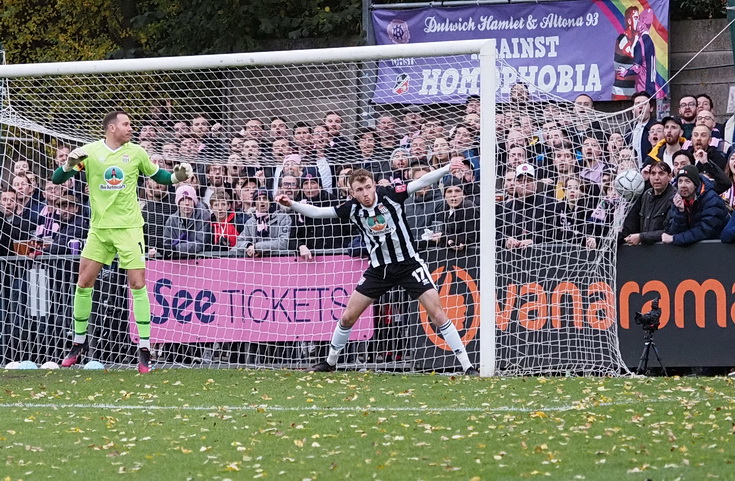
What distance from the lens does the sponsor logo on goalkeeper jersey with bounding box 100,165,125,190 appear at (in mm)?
11664

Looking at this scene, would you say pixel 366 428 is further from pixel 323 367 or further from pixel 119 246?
pixel 119 246

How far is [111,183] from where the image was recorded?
11672 mm

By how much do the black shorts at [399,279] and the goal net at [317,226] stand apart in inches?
22.1

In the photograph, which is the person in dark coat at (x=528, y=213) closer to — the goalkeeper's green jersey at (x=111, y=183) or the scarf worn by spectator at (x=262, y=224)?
the scarf worn by spectator at (x=262, y=224)

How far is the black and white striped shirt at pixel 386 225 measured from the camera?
1158 centimetres

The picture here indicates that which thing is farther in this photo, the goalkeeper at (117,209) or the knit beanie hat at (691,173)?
the knit beanie hat at (691,173)

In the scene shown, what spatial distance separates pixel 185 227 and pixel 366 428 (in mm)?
5757

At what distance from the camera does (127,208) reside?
1173 cm

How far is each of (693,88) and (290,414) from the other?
9.82 meters

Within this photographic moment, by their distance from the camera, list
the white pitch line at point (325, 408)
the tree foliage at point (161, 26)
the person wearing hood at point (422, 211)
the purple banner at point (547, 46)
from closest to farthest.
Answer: the white pitch line at point (325, 408) → the person wearing hood at point (422, 211) → the purple banner at point (547, 46) → the tree foliage at point (161, 26)

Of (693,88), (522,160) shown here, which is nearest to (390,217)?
(522,160)

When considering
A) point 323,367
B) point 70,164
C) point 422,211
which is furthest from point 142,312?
point 422,211

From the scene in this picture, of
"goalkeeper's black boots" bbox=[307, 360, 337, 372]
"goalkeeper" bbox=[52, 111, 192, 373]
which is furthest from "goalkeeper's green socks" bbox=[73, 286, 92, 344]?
"goalkeeper's black boots" bbox=[307, 360, 337, 372]

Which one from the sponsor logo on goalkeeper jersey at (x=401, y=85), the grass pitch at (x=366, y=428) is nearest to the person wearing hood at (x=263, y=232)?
the grass pitch at (x=366, y=428)
